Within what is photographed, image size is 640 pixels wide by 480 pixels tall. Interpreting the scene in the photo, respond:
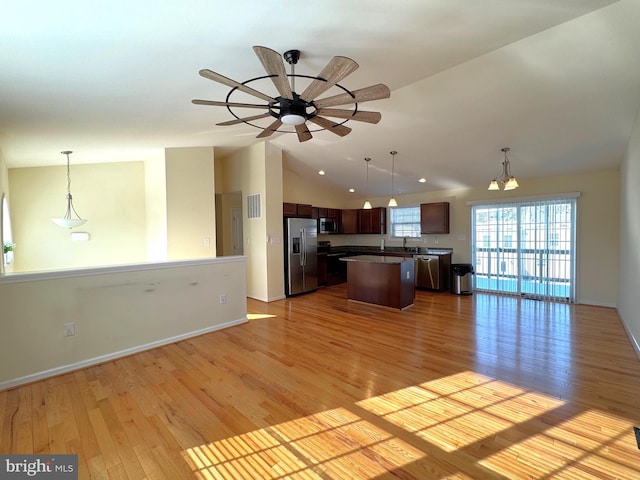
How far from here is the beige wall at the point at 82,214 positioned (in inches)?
186

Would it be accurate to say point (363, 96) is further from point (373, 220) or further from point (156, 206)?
point (373, 220)

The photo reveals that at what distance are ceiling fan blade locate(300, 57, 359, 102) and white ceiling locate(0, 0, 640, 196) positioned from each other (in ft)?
1.45

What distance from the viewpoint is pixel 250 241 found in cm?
592

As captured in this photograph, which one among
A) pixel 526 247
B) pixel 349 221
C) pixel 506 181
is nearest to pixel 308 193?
pixel 349 221

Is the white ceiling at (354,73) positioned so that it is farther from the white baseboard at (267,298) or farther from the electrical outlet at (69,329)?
the white baseboard at (267,298)

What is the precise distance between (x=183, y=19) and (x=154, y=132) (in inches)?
95.2

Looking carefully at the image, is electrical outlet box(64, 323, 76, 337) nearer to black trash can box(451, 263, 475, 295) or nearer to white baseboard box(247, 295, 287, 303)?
white baseboard box(247, 295, 287, 303)

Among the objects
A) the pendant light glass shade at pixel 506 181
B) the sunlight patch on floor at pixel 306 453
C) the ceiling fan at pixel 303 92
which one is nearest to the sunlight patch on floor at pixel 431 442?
the sunlight patch on floor at pixel 306 453

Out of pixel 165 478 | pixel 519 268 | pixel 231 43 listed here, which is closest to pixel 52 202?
pixel 231 43

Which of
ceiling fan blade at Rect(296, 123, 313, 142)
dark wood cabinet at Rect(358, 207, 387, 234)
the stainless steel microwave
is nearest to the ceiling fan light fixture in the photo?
ceiling fan blade at Rect(296, 123, 313, 142)

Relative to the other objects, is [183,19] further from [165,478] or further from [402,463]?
[402,463]

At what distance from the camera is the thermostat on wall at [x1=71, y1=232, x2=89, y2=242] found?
4.95 metres

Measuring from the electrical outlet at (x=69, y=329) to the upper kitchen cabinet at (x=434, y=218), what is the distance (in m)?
6.58

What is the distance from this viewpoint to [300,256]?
623cm
